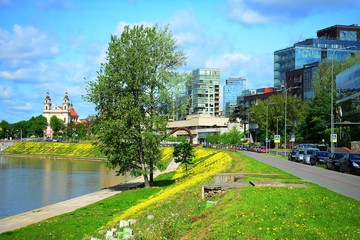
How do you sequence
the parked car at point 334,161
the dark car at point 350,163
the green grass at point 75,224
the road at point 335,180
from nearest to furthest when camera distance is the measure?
1. the road at point 335,180
2. the green grass at point 75,224
3. the dark car at point 350,163
4. the parked car at point 334,161

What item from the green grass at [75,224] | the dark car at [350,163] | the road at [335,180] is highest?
the dark car at [350,163]

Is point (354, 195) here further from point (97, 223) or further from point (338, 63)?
point (338, 63)

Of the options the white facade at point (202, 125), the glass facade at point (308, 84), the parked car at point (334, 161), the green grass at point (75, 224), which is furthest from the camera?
the white facade at point (202, 125)

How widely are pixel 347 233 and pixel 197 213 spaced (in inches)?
253

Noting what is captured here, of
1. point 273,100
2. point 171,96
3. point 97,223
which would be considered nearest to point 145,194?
point 171,96

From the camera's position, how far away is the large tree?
3800 centimetres

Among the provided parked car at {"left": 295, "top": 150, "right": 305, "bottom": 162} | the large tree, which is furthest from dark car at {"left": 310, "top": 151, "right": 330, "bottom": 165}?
the large tree

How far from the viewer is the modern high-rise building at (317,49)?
15462 centimetres

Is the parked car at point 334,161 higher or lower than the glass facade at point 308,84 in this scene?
lower

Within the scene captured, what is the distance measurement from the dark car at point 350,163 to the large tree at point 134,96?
14.3 metres

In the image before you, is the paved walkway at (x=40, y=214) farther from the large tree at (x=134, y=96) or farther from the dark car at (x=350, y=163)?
the dark car at (x=350, y=163)

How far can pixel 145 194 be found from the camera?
3631 centimetres

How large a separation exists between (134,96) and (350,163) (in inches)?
689

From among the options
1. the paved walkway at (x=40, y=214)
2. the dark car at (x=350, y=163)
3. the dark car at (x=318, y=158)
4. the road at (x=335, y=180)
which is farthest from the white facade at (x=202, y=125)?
the road at (x=335, y=180)
